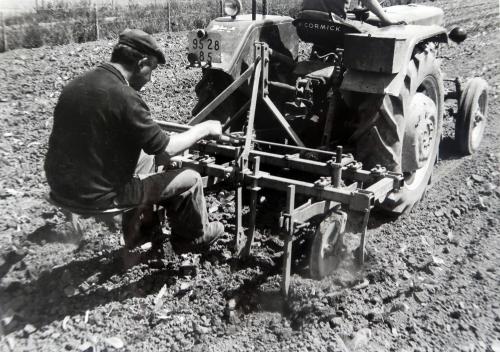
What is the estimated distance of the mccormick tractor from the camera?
343 cm

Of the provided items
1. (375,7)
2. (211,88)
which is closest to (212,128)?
(211,88)

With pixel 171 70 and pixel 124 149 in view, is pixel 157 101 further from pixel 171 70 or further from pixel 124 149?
pixel 124 149

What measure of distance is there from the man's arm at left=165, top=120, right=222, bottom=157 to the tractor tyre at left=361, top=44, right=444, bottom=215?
1.19 meters

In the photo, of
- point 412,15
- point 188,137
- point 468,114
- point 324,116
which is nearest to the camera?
point 188,137

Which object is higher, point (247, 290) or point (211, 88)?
point (211, 88)

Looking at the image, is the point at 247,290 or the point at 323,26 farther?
the point at 323,26

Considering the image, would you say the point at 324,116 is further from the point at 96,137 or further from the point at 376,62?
the point at 96,137

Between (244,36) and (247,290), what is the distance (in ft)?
6.68

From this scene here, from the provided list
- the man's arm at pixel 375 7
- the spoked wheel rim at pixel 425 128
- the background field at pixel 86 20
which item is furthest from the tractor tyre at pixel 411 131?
the background field at pixel 86 20

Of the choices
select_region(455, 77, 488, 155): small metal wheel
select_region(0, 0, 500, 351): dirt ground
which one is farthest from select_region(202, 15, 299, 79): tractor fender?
select_region(455, 77, 488, 155): small metal wheel

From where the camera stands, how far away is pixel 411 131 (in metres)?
4.21

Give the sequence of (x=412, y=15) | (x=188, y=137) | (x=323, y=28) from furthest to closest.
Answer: (x=412, y=15) → (x=323, y=28) → (x=188, y=137)

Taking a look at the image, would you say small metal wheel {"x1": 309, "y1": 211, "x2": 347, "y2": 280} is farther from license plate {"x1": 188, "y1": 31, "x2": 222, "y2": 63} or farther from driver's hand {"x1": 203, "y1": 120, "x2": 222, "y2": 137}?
license plate {"x1": 188, "y1": 31, "x2": 222, "y2": 63}

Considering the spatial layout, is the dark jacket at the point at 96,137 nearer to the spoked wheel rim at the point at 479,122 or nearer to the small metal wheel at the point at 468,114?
the small metal wheel at the point at 468,114
